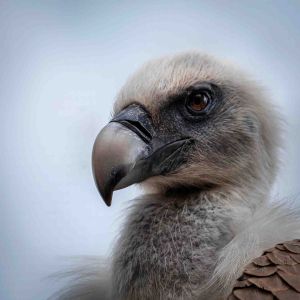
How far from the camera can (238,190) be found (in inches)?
70.6

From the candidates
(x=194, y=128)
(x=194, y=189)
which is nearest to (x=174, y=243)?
(x=194, y=189)

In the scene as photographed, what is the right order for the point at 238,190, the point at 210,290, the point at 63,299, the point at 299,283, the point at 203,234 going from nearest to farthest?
→ the point at 299,283
the point at 210,290
the point at 203,234
the point at 238,190
the point at 63,299

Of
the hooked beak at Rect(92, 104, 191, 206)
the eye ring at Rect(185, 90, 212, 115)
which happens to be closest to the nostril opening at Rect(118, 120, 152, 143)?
the hooked beak at Rect(92, 104, 191, 206)

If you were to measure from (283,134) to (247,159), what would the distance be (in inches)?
9.2

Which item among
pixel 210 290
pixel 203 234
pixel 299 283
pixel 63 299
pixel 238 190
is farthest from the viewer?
pixel 63 299

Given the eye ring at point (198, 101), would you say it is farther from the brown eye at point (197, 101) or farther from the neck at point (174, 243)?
the neck at point (174, 243)

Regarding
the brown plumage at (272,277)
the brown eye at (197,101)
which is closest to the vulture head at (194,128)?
the brown eye at (197,101)

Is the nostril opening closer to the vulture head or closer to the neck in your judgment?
the vulture head

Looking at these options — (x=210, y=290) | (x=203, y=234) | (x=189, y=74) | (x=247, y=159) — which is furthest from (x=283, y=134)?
(x=210, y=290)

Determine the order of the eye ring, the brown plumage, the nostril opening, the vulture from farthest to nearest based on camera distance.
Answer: the eye ring, the nostril opening, the vulture, the brown plumage

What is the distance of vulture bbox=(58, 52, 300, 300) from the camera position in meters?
1.54

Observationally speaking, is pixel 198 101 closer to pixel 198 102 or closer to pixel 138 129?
pixel 198 102

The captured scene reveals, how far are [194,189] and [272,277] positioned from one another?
0.46 metres

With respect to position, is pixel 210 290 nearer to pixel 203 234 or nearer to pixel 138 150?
pixel 203 234
